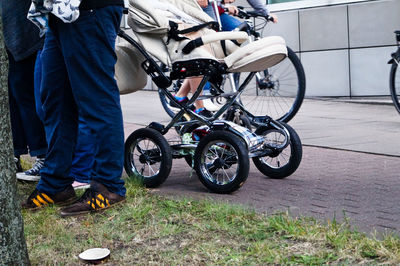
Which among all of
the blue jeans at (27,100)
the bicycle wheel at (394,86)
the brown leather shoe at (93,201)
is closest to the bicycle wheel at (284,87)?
the bicycle wheel at (394,86)

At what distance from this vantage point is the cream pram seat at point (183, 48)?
13.7 ft

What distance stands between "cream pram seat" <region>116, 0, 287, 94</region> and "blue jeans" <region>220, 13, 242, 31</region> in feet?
6.53

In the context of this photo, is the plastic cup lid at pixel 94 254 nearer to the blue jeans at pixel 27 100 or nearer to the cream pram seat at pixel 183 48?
the cream pram seat at pixel 183 48

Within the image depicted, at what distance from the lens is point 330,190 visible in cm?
417

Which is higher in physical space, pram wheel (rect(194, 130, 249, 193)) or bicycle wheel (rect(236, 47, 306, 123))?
bicycle wheel (rect(236, 47, 306, 123))

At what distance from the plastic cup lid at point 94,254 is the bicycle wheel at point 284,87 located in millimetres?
3761

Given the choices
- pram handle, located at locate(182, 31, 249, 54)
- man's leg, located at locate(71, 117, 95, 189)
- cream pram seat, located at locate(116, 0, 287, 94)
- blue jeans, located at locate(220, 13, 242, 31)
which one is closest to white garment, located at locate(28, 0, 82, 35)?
cream pram seat, located at locate(116, 0, 287, 94)

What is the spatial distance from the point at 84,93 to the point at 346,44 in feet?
22.6

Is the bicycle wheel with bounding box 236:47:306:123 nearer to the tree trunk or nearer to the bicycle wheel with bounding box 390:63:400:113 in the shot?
the bicycle wheel with bounding box 390:63:400:113

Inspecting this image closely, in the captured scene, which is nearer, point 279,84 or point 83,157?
point 83,157

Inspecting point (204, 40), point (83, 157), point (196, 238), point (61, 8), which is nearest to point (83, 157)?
point (83, 157)

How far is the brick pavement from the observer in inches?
139

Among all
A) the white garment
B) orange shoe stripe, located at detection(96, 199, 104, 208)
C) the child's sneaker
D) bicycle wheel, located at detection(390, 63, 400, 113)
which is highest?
the white garment

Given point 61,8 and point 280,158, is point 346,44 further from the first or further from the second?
point 61,8
